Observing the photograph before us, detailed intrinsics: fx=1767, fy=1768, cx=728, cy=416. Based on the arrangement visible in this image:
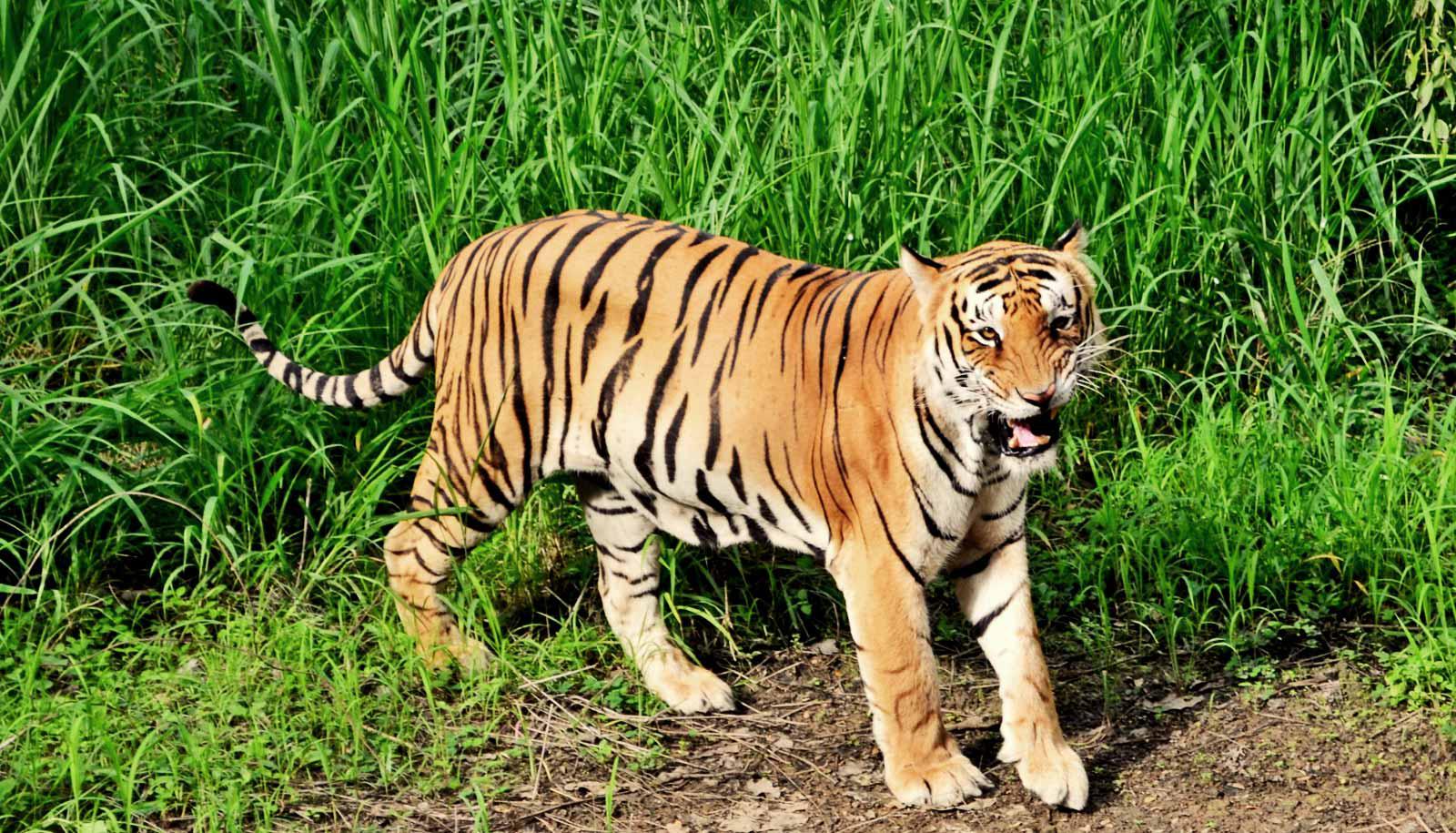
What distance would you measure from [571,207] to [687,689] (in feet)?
4.40

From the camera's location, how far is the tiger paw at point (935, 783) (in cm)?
367

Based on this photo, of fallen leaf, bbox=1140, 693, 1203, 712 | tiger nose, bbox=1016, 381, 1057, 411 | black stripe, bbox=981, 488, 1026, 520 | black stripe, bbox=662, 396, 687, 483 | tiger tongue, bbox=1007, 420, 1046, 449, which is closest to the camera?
tiger nose, bbox=1016, 381, 1057, 411

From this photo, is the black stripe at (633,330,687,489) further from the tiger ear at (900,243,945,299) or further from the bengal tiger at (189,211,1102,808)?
the tiger ear at (900,243,945,299)

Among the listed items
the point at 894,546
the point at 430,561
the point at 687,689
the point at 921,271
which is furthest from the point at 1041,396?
the point at 430,561

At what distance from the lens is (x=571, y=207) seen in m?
4.68

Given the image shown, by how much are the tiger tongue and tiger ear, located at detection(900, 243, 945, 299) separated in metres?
0.32

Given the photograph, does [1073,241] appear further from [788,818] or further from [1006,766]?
[788,818]

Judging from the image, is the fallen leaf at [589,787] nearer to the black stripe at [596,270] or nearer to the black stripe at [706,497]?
the black stripe at [706,497]

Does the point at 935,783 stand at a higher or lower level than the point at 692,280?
lower

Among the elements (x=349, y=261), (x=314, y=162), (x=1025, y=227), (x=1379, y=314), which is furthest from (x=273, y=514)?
(x=1379, y=314)

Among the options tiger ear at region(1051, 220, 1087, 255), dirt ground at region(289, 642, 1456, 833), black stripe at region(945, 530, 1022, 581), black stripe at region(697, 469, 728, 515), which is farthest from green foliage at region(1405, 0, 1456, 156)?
black stripe at region(697, 469, 728, 515)

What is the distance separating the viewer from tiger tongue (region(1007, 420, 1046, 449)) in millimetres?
3508

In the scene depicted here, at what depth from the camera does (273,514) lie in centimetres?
454

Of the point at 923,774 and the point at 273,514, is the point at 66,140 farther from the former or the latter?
the point at 923,774
